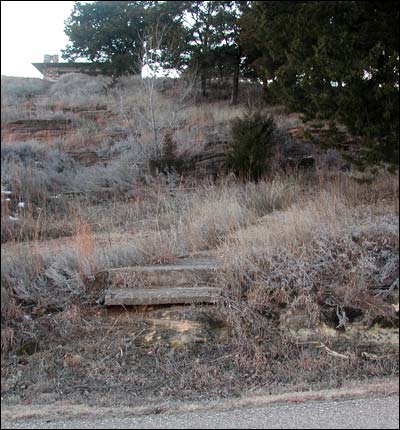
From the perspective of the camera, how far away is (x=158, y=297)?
5.33 meters

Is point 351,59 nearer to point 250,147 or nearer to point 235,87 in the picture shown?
point 250,147

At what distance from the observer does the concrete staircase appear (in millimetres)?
5328

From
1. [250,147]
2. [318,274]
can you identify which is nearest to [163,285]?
[318,274]

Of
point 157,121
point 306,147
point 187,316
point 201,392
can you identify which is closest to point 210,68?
point 157,121

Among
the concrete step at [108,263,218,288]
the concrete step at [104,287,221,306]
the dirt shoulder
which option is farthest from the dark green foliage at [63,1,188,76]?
the dirt shoulder

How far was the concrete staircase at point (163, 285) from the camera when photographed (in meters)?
5.33

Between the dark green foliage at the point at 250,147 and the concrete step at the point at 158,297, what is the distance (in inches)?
228

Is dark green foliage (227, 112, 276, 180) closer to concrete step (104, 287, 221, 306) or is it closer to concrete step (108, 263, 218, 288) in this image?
concrete step (108, 263, 218, 288)

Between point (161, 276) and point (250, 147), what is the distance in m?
6.75

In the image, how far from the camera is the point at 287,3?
7059mm

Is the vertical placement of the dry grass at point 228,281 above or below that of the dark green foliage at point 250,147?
below

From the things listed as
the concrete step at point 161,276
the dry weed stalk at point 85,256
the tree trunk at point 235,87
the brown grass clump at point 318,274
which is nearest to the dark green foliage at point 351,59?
the brown grass clump at point 318,274

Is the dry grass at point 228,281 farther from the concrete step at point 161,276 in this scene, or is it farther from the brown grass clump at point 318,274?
the concrete step at point 161,276

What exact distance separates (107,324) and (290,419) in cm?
221
